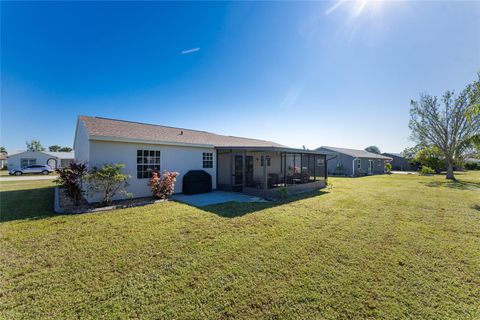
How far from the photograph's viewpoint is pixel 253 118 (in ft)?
59.1

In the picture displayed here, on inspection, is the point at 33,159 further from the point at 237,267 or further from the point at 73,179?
the point at 237,267

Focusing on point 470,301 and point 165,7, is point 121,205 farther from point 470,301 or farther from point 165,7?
point 470,301

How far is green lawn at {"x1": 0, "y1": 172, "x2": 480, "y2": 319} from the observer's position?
2.49 metres

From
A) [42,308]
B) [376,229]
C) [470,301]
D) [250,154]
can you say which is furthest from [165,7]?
[470,301]

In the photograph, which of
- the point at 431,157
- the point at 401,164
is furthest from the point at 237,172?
the point at 401,164

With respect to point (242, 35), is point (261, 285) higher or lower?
lower

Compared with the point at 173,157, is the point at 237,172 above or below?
below

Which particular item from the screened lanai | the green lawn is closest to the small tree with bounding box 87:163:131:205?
the green lawn

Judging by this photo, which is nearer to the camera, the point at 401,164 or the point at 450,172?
the point at 450,172

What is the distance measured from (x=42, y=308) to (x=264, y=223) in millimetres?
4664

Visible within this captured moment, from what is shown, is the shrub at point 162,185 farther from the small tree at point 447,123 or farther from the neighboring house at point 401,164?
the neighboring house at point 401,164

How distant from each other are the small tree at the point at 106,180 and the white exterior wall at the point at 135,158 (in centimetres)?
58

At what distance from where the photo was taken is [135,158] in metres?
8.91

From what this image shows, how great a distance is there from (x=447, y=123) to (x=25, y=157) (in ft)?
199
